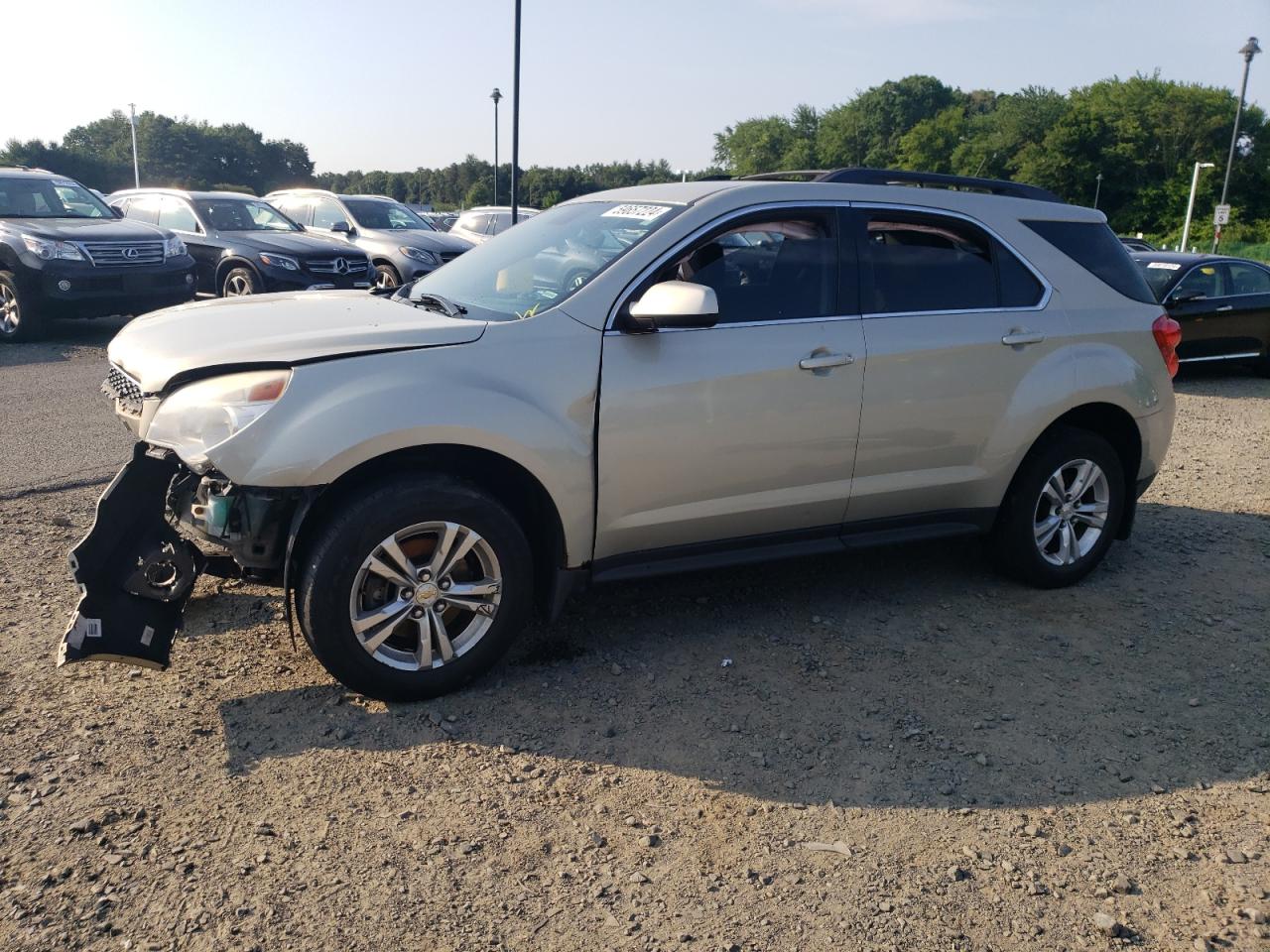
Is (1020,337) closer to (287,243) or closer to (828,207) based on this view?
(828,207)

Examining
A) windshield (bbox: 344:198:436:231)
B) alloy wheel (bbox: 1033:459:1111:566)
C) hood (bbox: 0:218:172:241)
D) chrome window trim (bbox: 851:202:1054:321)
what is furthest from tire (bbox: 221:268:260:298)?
alloy wheel (bbox: 1033:459:1111:566)

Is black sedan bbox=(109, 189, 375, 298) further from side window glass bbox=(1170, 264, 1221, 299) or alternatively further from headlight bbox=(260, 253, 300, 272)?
side window glass bbox=(1170, 264, 1221, 299)

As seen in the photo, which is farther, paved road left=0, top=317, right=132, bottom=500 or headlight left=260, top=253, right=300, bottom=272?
headlight left=260, top=253, right=300, bottom=272

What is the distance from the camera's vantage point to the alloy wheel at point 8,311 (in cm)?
1128

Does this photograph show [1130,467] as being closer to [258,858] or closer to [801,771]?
[801,771]

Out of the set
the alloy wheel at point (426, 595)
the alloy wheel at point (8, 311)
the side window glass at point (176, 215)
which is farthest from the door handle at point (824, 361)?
the side window glass at point (176, 215)

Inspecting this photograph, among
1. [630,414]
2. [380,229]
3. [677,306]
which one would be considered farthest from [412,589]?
[380,229]

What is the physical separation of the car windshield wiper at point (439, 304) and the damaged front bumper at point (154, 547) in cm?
106

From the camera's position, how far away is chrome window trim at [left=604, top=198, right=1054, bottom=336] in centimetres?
400

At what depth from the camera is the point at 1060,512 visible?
5148 millimetres

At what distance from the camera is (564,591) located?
157 inches

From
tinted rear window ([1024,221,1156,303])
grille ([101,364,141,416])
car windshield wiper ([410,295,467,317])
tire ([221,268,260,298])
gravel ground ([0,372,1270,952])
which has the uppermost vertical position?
tinted rear window ([1024,221,1156,303])

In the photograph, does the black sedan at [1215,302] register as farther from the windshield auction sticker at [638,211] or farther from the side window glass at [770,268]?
the windshield auction sticker at [638,211]

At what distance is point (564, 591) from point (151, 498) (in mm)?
1527
